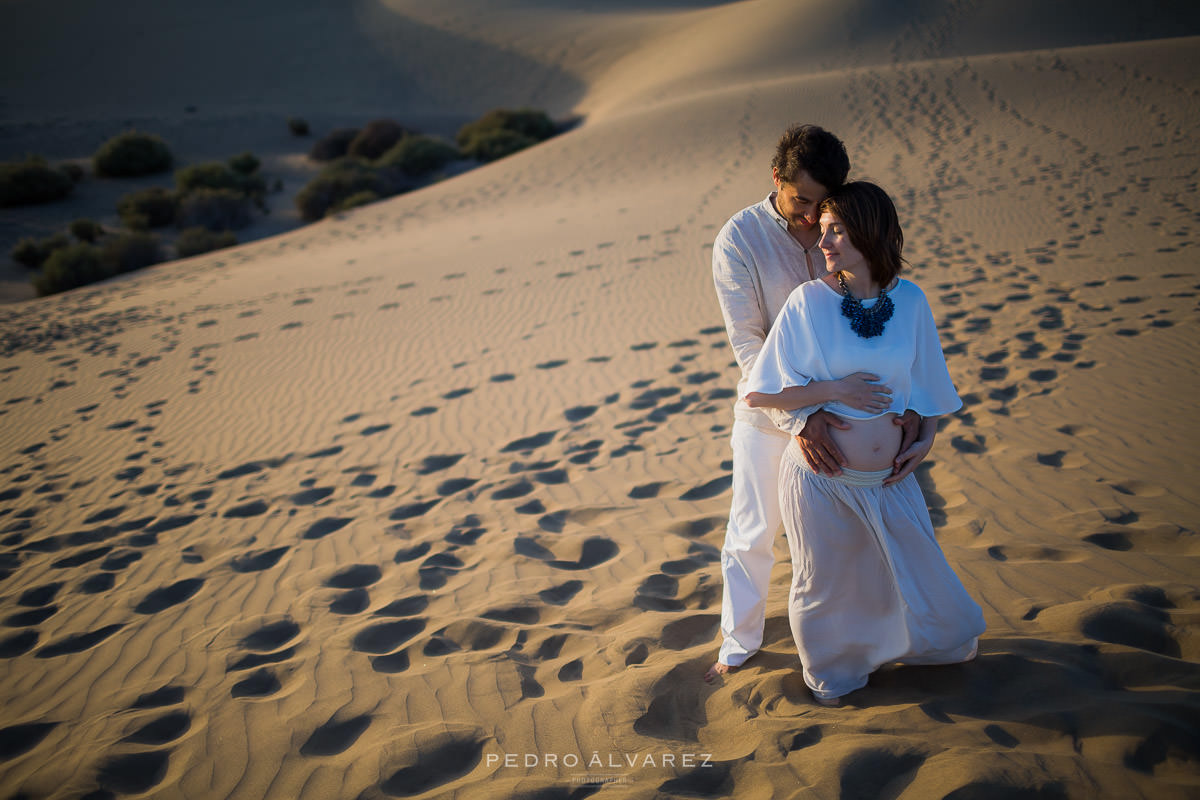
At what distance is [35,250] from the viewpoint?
1719 cm

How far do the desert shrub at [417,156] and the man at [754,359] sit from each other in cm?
2369

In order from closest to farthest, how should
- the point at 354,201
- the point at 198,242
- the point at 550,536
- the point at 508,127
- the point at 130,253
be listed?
the point at 550,536, the point at 130,253, the point at 198,242, the point at 354,201, the point at 508,127

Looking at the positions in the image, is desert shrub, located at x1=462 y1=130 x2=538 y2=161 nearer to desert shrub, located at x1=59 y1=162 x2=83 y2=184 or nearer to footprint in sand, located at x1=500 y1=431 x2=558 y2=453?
desert shrub, located at x1=59 y1=162 x2=83 y2=184

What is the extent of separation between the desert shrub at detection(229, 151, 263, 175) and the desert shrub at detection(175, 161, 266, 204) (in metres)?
2.48

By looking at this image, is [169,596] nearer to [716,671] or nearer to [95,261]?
[716,671]

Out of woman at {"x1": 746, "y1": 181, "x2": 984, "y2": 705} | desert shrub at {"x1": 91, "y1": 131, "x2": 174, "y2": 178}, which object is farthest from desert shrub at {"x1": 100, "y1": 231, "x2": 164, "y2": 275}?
woman at {"x1": 746, "y1": 181, "x2": 984, "y2": 705}

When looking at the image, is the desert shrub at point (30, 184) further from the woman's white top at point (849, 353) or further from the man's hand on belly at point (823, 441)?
the man's hand on belly at point (823, 441)

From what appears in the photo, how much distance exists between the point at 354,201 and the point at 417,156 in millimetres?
4895

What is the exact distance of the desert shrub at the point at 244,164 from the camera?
25.6m

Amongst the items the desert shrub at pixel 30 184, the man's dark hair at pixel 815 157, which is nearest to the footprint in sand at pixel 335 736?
the man's dark hair at pixel 815 157

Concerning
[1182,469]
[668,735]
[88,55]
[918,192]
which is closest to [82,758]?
[668,735]

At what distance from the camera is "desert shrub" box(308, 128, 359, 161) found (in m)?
28.3

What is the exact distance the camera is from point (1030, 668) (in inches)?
89.4

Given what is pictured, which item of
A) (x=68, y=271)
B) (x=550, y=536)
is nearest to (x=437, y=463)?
(x=550, y=536)
